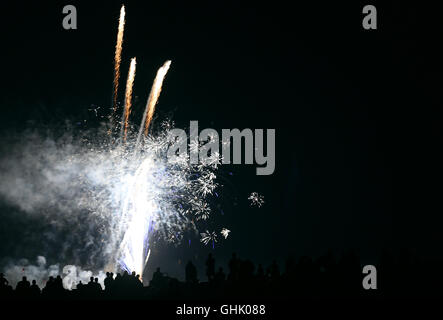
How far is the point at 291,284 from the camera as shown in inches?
665

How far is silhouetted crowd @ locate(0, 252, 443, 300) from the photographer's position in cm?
1669

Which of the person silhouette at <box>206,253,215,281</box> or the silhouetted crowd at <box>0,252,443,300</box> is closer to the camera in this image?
the silhouetted crowd at <box>0,252,443,300</box>

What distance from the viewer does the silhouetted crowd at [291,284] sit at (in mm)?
16688

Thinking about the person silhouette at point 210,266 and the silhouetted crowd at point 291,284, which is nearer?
the silhouetted crowd at point 291,284

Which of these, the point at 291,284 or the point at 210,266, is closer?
the point at 291,284
